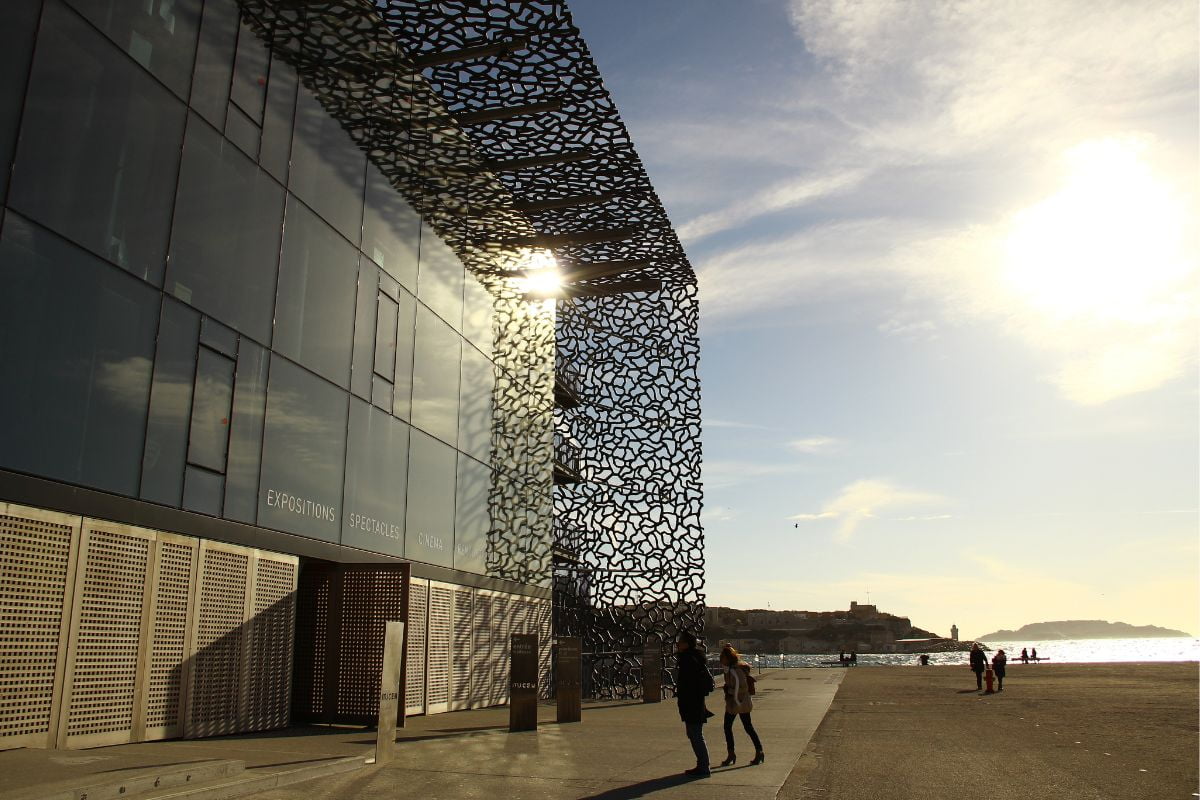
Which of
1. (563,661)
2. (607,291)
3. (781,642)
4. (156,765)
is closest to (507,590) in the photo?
(563,661)

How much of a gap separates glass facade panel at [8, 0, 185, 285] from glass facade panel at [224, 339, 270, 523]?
1661 mm

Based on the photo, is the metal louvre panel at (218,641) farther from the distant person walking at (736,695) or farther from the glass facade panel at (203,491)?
the distant person walking at (736,695)

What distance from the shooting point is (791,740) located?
447 inches

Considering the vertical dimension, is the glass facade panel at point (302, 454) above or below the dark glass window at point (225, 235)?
below

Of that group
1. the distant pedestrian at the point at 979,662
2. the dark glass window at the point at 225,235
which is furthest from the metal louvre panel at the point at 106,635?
the distant pedestrian at the point at 979,662

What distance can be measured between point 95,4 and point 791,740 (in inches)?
441

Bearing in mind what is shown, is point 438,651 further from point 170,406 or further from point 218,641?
point 170,406

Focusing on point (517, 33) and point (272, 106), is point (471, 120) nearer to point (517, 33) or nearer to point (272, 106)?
point (517, 33)

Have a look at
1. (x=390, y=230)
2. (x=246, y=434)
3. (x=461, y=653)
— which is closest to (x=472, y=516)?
(x=461, y=653)

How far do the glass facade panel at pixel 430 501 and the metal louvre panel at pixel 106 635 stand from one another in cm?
571

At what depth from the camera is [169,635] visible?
9617 mm

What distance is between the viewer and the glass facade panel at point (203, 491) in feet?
32.6

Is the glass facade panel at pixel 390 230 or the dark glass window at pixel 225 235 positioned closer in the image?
the dark glass window at pixel 225 235

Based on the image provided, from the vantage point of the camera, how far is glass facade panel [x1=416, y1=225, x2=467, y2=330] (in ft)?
52.5
